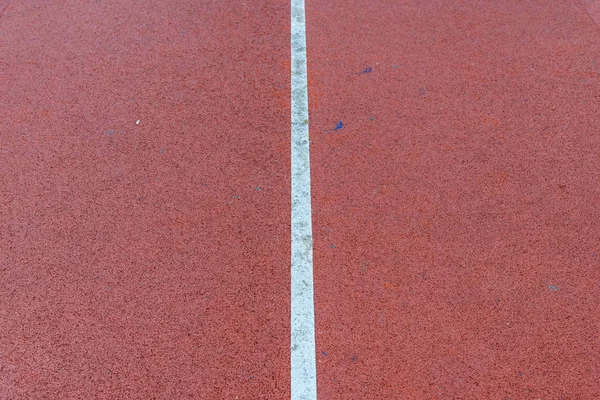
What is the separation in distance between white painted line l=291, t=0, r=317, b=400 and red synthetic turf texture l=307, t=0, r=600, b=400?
7 cm

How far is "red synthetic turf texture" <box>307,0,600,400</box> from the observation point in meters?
3.13

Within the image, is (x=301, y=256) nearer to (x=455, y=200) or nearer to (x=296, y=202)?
(x=296, y=202)

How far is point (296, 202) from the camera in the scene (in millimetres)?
3811

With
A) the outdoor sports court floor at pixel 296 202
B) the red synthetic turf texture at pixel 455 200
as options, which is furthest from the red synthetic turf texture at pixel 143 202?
the red synthetic turf texture at pixel 455 200

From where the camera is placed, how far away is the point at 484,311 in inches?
131

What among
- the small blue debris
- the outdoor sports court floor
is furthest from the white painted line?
the small blue debris

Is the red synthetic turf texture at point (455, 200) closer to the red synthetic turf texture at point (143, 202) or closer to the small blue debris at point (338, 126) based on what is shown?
the small blue debris at point (338, 126)

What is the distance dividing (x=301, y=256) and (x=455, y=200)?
4.07 feet

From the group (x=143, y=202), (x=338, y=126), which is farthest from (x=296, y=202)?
(x=143, y=202)

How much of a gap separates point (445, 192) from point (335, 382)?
167cm

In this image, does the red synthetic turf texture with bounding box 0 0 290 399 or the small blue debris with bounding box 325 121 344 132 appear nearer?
the red synthetic turf texture with bounding box 0 0 290 399

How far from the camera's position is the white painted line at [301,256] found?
3057 mm

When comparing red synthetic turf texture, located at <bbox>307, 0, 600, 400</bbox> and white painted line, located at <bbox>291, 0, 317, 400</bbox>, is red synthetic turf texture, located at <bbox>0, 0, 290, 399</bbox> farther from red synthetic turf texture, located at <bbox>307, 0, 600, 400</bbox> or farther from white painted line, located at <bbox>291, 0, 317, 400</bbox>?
red synthetic turf texture, located at <bbox>307, 0, 600, 400</bbox>

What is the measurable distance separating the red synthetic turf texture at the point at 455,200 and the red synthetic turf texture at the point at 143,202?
40cm
